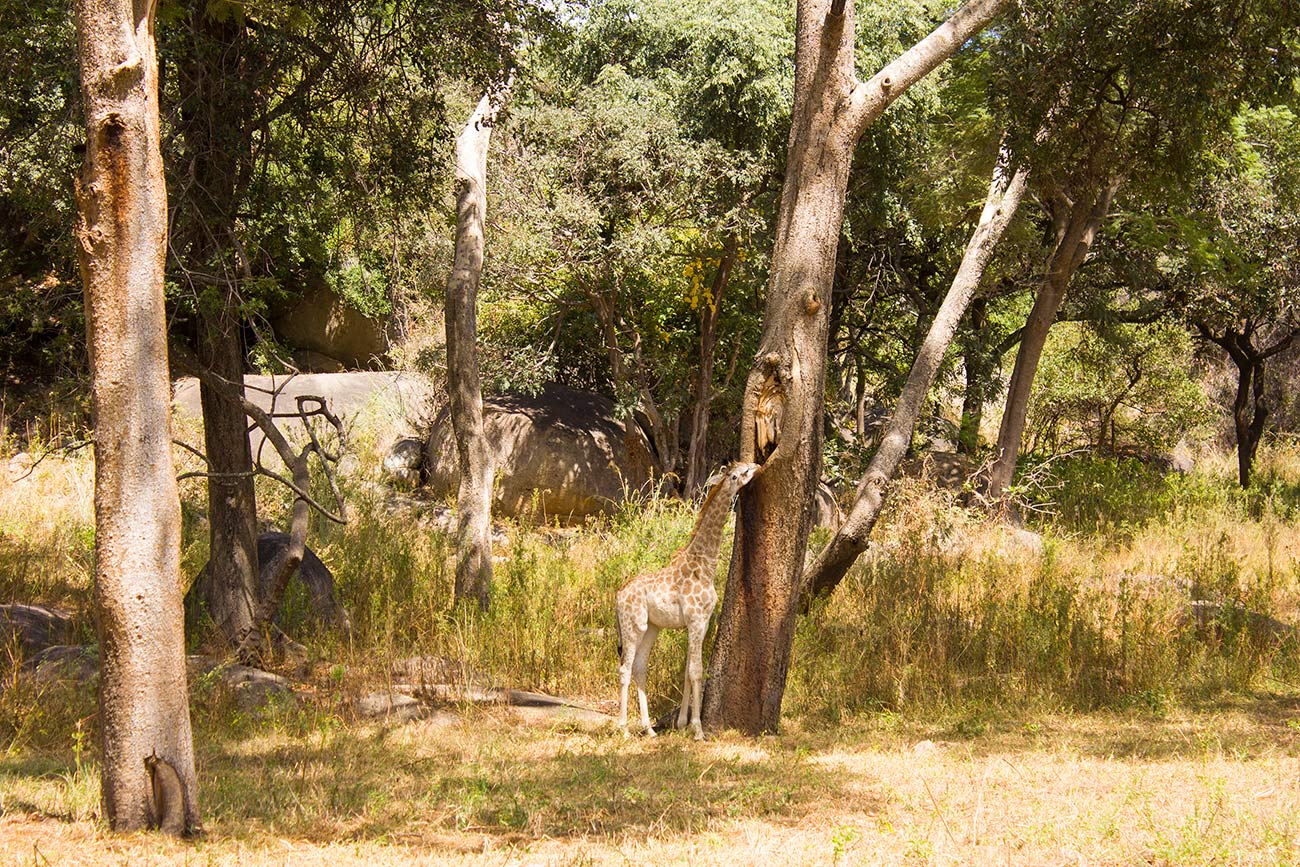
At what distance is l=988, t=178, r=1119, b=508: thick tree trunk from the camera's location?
14477mm

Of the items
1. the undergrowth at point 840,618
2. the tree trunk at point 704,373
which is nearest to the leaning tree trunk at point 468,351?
the undergrowth at point 840,618

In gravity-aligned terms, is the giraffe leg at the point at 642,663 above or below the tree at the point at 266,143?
below

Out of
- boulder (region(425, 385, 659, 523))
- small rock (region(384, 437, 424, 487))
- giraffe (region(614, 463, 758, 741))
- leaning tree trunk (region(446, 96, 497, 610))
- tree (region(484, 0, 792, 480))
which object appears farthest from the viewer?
small rock (region(384, 437, 424, 487))

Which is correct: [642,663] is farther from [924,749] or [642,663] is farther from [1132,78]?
[1132,78]

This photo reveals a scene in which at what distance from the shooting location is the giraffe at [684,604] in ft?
27.2

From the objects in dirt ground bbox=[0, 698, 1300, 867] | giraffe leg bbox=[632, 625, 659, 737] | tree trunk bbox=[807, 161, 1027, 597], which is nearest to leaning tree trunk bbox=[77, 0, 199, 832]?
dirt ground bbox=[0, 698, 1300, 867]

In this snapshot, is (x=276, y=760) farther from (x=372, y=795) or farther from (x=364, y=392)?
(x=364, y=392)

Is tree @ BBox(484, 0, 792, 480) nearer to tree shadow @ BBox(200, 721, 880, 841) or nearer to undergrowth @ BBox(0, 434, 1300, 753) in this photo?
undergrowth @ BBox(0, 434, 1300, 753)

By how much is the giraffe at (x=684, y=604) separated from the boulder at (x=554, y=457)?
352 inches

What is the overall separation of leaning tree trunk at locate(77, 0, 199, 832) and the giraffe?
3624 mm

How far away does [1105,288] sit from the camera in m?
19.5

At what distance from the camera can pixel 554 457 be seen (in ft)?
58.5

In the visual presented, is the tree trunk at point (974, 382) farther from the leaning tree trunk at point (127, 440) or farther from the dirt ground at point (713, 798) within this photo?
the leaning tree trunk at point (127, 440)

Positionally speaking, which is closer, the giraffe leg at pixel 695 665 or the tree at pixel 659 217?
the giraffe leg at pixel 695 665
